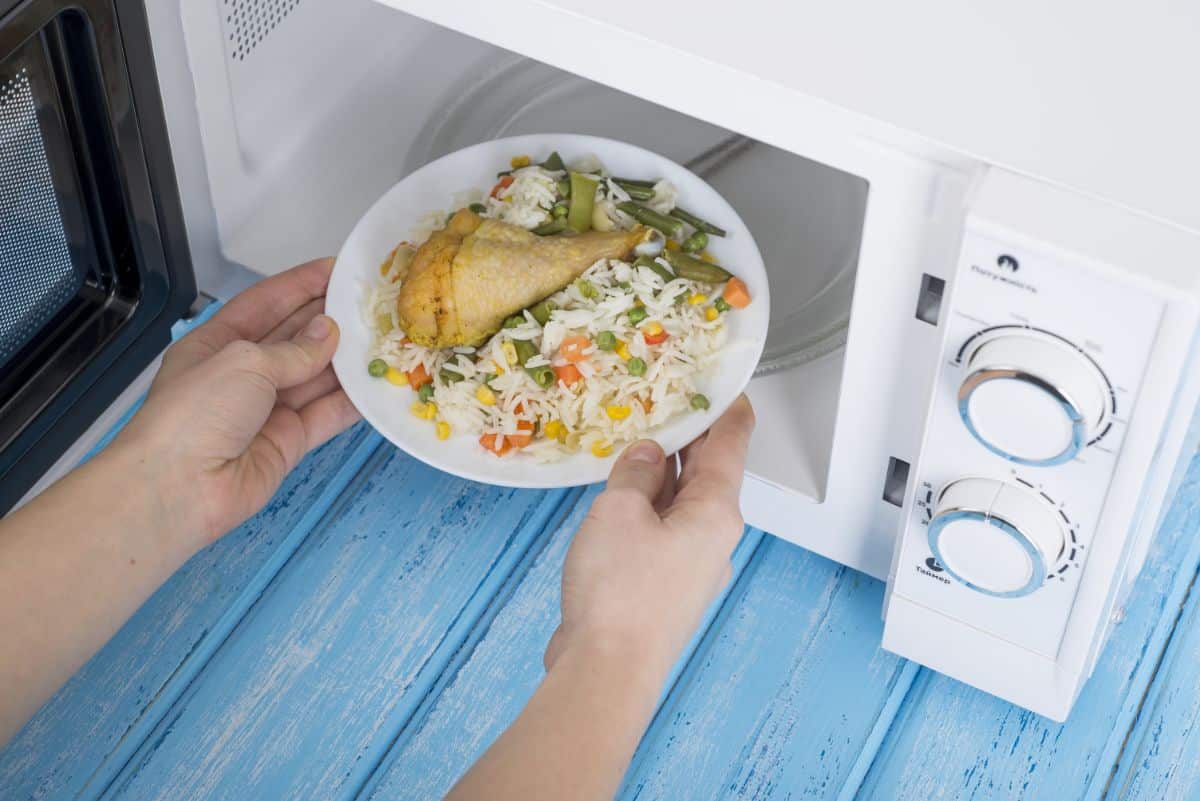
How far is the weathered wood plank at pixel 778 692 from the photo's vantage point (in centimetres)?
92

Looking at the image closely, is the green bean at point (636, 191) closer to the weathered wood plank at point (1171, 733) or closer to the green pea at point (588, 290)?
the green pea at point (588, 290)

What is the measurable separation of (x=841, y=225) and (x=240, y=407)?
1.45ft

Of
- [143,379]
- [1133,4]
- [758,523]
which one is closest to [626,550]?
[758,523]

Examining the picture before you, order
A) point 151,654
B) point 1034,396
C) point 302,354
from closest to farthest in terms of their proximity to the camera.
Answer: point 1034,396 → point 302,354 → point 151,654

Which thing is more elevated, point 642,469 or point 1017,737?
point 642,469

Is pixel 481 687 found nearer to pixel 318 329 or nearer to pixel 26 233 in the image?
pixel 318 329

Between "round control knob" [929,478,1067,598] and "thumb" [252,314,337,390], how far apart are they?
1.25 feet

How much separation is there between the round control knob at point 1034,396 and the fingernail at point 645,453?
0.19m

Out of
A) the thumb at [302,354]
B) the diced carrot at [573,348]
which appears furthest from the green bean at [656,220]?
the thumb at [302,354]

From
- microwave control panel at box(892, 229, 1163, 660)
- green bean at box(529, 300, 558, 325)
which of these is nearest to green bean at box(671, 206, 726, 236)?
green bean at box(529, 300, 558, 325)

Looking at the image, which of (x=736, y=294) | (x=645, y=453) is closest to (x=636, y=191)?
(x=736, y=294)

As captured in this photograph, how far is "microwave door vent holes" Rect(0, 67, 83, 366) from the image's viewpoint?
0.71 metres

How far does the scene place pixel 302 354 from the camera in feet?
2.85

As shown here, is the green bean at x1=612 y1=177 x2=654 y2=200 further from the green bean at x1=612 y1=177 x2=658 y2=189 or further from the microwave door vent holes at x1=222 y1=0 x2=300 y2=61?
the microwave door vent holes at x1=222 y1=0 x2=300 y2=61
